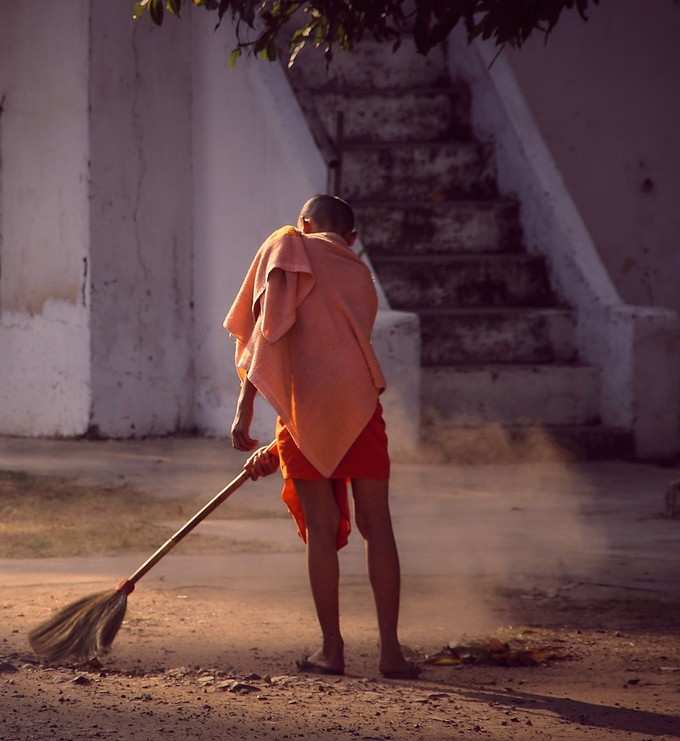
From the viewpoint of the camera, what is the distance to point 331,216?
595cm

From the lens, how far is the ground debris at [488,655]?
6.07m

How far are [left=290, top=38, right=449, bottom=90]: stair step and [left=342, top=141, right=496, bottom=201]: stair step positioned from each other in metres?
0.68

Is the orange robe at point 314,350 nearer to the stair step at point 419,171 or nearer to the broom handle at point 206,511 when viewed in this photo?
the broom handle at point 206,511

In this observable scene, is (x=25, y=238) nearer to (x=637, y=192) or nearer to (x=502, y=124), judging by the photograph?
(x=502, y=124)

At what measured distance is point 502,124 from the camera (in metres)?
13.0

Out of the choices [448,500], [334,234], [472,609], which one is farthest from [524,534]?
[334,234]

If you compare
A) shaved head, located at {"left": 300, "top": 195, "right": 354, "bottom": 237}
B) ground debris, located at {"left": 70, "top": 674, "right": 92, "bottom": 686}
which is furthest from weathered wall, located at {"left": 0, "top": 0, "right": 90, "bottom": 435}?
ground debris, located at {"left": 70, "top": 674, "right": 92, "bottom": 686}

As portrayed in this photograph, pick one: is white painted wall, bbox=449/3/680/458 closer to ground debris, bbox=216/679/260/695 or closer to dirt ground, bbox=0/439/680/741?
dirt ground, bbox=0/439/680/741

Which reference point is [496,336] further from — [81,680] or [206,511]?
[81,680]

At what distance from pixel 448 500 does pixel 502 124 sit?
157 inches

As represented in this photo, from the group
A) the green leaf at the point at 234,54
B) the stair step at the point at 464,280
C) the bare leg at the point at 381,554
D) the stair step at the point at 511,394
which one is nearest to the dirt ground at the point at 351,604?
the bare leg at the point at 381,554

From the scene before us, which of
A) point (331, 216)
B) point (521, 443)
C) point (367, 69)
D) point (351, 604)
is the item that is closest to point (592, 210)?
point (367, 69)

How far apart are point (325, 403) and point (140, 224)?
22.9 ft

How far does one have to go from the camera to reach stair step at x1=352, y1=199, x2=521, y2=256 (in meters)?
12.6
